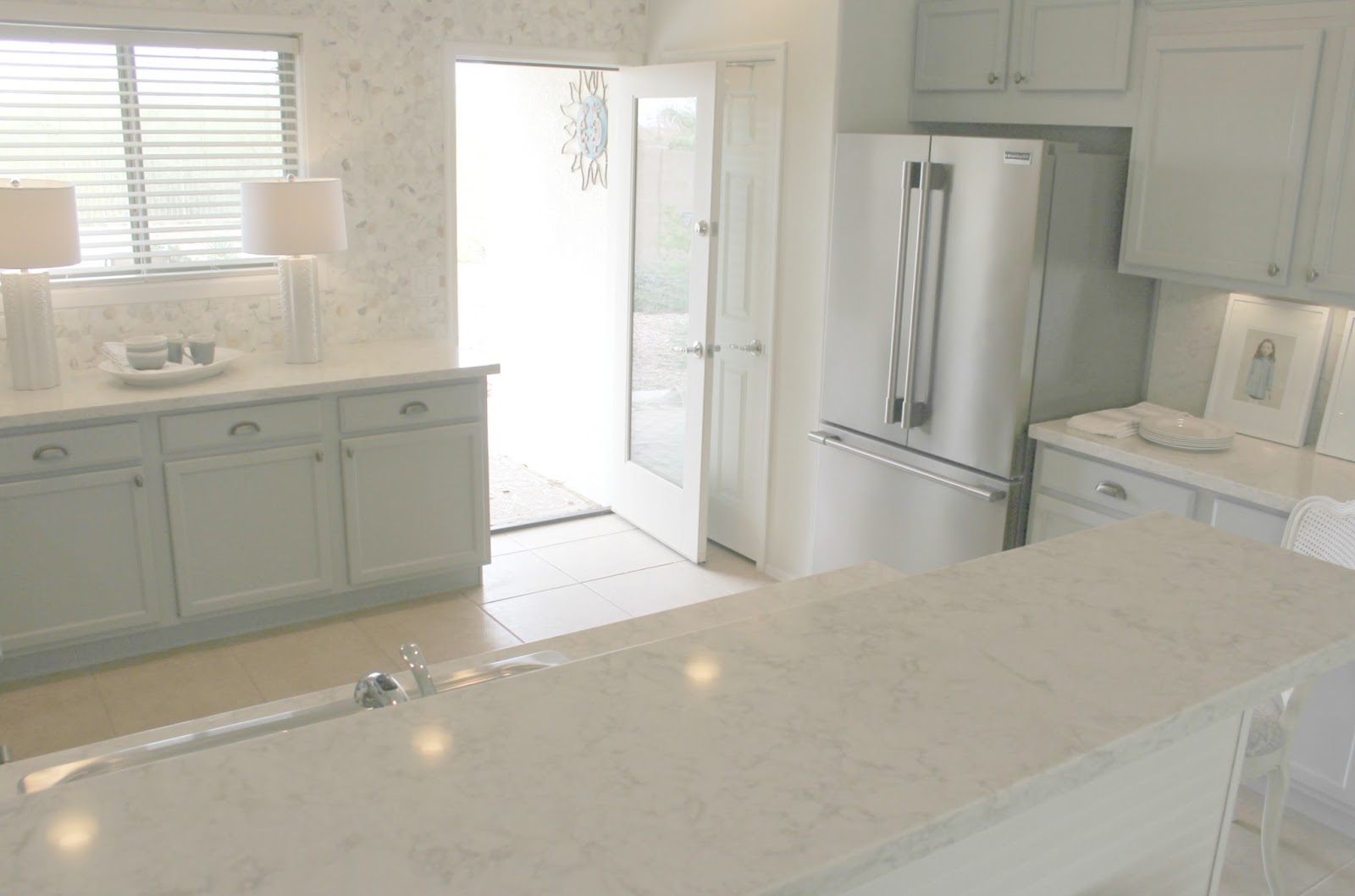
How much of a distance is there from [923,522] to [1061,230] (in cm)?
103

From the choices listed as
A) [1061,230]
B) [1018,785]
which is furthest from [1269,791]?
[1018,785]

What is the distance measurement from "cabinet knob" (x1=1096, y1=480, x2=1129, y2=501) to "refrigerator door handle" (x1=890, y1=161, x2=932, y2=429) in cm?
62

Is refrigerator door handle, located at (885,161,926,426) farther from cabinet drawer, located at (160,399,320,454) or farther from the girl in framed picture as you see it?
cabinet drawer, located at (160,399,320,454)

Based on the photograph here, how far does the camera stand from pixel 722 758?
3.17 ft

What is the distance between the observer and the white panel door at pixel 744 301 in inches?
174

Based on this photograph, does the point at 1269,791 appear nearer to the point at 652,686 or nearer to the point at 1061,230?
the point at 1061,230

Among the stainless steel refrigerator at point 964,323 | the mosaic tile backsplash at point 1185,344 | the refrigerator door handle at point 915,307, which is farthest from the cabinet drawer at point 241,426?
the mosaic tile backsplash at point 1185,344

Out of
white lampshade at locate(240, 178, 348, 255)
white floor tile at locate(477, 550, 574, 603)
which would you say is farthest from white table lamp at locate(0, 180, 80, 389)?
white floor tile at locate(477, 550, 574, 603)

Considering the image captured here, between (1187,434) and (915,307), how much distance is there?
901 millimetres

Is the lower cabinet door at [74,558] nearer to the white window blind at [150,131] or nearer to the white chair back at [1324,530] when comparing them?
the white window blind at [150,131]

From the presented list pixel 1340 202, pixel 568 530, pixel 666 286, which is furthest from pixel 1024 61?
pixel 568 530

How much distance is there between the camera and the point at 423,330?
181 inches

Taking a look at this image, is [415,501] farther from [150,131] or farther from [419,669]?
[419,669]

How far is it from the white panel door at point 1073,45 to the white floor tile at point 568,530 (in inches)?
101
